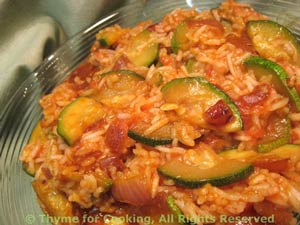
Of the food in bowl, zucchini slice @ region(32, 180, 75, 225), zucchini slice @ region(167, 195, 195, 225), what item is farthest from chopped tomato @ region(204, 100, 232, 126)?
zucchini slice @ region(32, 180, 75, 225)

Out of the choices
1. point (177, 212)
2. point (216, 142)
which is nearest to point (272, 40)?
point (216, 142)

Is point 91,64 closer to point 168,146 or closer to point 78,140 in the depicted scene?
point 78,140

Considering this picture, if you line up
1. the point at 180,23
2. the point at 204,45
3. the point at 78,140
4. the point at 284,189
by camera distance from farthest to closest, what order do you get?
the point at 180,23, the point at 204,45, the point at 78,140, the point at 284,189

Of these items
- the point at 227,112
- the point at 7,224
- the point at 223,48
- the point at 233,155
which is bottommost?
the point at 7,224

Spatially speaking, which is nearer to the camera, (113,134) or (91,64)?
(113,134)

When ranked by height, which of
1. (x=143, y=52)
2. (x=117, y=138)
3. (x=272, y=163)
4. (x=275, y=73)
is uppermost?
(x=143, y=52)

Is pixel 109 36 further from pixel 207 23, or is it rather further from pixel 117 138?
pixel 117 138

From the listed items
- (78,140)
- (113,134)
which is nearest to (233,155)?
(113,134)

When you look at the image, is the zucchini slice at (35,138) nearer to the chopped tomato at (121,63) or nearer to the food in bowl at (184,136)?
the food in bowl at (184,136)
